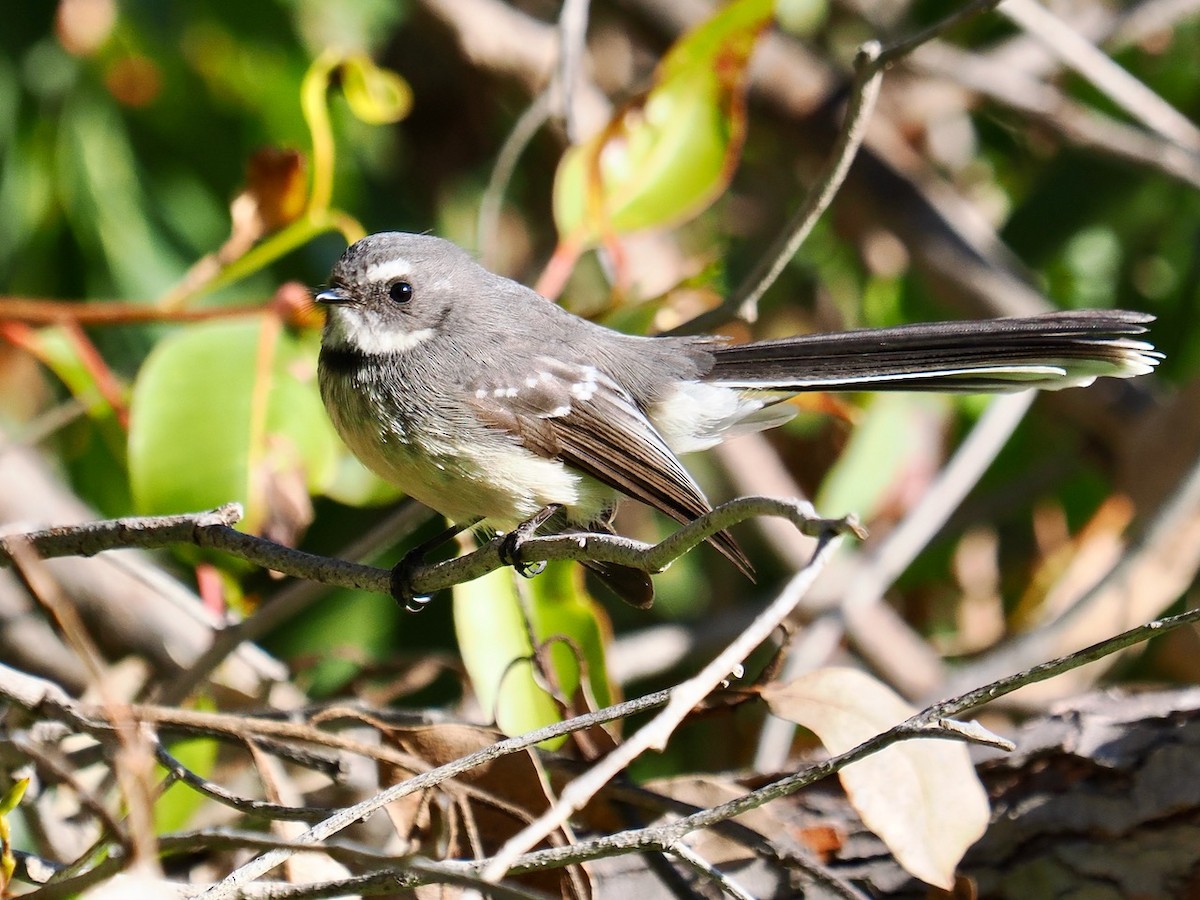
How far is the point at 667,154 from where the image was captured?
3650mm

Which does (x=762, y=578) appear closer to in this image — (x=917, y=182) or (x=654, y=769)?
(x=654, y=769)

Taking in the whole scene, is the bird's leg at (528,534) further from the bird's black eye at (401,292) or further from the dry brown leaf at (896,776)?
the bird's black eye at (401,292)

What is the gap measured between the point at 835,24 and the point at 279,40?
96.5 inches

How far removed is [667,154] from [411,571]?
1352 millimetres

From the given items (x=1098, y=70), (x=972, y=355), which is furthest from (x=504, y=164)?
(x=1098, y=70)

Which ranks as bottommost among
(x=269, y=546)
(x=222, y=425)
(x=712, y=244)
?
(x=269, y=546)

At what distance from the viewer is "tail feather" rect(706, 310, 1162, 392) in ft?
9.30

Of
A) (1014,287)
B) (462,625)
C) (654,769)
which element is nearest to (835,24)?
(1014,287)

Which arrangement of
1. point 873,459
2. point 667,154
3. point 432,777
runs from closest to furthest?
point 432,777 < point 667,154 < point 873,459

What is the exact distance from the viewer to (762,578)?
5129 mm

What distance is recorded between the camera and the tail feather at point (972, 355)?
2834mm

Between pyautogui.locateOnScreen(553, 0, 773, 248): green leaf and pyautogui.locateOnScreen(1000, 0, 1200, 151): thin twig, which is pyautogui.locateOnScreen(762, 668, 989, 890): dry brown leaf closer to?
pyautogui.locateOnScreen(553, 0, 773, 248): green leaf

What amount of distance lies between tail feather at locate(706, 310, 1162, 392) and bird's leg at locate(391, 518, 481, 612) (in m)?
0.84

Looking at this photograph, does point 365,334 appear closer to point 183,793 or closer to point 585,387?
point 585,387
